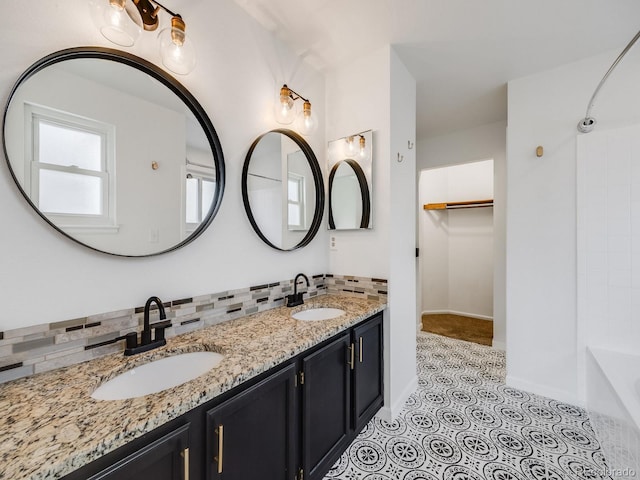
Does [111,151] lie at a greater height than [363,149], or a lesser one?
lesser

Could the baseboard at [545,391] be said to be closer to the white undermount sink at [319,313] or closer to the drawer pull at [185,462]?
the white undermount sink at [319,313]

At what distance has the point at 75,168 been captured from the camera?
3.37 ft

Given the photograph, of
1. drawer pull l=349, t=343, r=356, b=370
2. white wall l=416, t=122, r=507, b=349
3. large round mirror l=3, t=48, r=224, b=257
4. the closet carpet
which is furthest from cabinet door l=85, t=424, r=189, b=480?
the closet carpet

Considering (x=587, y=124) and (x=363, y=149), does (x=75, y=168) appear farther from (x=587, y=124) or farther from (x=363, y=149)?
(x=587, y=124)

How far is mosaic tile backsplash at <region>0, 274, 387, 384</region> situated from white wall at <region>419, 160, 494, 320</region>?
334 cm

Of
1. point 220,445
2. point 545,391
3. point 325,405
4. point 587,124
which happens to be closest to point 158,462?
point 220,445

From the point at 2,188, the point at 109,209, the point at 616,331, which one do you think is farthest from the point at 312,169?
the point at 616,331

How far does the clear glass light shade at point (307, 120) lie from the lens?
192 cm

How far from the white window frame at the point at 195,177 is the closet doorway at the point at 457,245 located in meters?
3.28

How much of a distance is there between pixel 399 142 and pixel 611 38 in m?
1.50

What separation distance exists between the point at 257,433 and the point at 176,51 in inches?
63.2

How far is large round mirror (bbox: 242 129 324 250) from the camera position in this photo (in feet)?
5.59

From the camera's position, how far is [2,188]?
0.89m

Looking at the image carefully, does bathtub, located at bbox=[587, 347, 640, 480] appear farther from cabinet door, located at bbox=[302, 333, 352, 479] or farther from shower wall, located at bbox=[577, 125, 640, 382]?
cabinet door, located at bbox=[302, 333, 352, 479]
